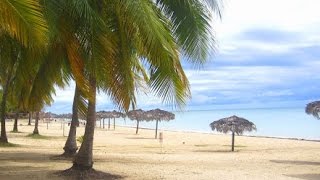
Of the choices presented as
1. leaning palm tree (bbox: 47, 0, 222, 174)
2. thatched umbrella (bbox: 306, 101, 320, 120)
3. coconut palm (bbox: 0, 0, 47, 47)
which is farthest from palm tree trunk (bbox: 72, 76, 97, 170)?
thatched umbrella (bbox: 306, 101, 320, 120)

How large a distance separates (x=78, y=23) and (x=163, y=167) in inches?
242

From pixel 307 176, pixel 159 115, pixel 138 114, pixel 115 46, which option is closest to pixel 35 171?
pixel 115 46

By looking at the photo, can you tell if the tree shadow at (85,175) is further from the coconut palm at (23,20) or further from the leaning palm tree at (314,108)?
the leaning palm tree at (314,108)

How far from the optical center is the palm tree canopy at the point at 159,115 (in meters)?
37.1

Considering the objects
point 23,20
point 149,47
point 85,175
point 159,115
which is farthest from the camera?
point 159,115

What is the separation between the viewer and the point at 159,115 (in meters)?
37.8

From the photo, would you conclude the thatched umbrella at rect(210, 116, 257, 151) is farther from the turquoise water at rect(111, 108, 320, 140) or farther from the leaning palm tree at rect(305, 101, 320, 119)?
the leaning palm tree at rect(305, 101, 320, 119)

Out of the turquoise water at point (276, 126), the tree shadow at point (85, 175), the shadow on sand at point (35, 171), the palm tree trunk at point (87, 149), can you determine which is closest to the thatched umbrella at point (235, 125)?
the turquoise water at point (276, 126)

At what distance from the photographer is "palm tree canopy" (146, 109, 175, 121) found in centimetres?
3715

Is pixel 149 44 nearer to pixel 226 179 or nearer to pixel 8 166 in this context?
pixel 226 179

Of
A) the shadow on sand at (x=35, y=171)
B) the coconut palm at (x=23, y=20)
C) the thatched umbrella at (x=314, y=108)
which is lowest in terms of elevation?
the shadow on sand at (x=35, y=171)

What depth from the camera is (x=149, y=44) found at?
8602 mm

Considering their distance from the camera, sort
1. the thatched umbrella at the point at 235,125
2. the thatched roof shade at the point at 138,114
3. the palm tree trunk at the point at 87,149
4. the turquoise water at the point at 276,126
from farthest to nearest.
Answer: the turquoise water at the point at 276,126
the thatched roof shade at the point at 138,114
the thatched umbrella at the point at 235,125
the palm tree trunk at the point at 87,149

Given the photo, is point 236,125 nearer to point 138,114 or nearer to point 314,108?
point 314,108
